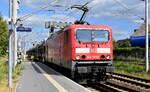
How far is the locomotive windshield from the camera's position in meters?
20.8

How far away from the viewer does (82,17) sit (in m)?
23.6

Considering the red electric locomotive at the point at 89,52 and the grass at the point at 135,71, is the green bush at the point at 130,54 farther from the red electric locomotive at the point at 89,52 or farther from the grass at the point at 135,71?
the red electric locomotive at the point at 89,52

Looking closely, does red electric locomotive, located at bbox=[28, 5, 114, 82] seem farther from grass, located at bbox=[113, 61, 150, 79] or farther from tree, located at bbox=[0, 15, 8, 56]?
tree, located at bbox=[0, 15, 8, 56]

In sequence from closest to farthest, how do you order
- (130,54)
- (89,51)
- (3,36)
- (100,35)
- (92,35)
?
(89,51) < (92,35) < (100,35) < (130,54) < (3,36)

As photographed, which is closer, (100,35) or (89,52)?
(89,52)

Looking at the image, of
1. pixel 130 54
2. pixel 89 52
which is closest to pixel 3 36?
pixel 130 54

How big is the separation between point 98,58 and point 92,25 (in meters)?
1.87

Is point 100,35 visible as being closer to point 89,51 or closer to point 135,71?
point 89,51

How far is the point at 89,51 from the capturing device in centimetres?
2059

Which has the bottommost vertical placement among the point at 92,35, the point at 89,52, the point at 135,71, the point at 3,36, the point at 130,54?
the point at 135,71

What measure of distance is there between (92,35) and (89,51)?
3.07ft

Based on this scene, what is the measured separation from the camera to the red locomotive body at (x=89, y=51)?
20.4 meters

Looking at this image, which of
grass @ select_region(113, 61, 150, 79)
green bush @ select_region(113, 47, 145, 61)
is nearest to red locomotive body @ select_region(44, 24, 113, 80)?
grass @ select_region(113, 61, 150, 79)

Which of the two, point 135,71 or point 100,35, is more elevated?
point 100,35
